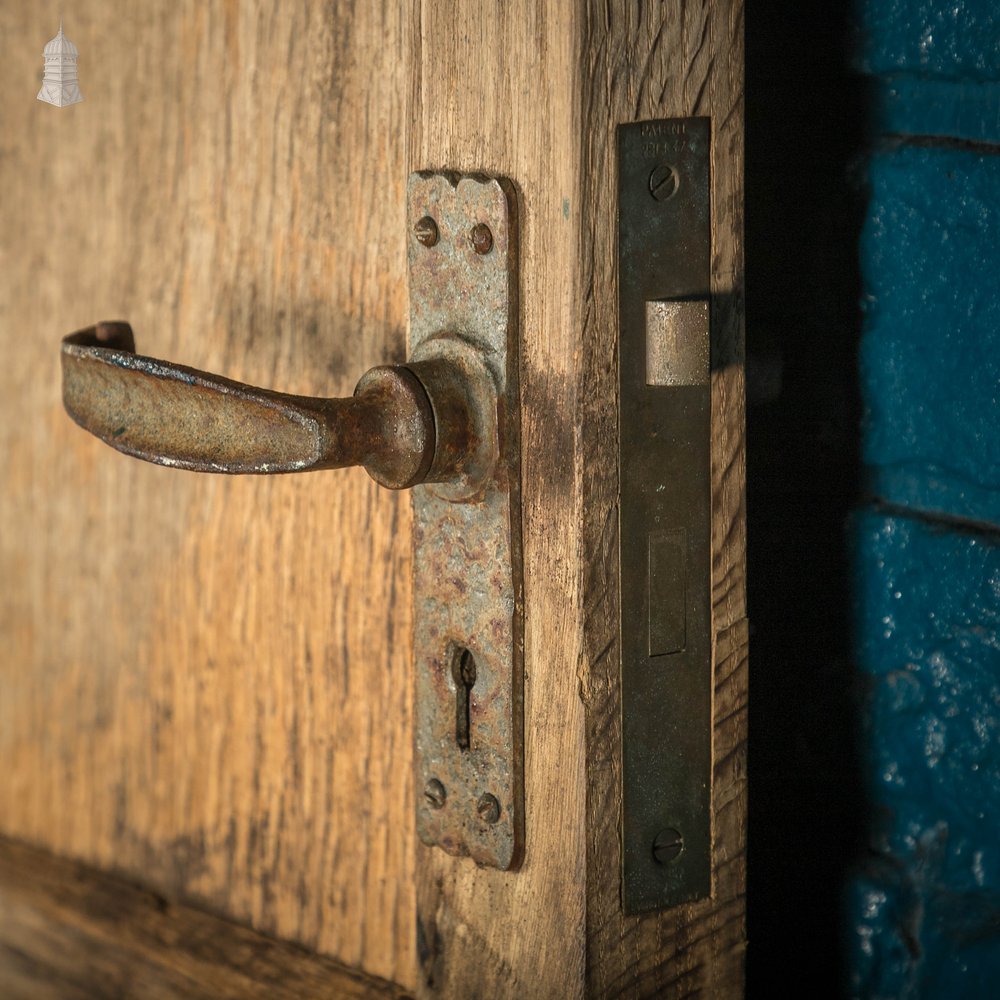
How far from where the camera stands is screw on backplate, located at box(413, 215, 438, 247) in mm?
604

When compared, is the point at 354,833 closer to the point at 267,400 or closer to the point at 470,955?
the point at 470,955

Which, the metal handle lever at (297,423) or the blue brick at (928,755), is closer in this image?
the metal handle lever at (297,423)

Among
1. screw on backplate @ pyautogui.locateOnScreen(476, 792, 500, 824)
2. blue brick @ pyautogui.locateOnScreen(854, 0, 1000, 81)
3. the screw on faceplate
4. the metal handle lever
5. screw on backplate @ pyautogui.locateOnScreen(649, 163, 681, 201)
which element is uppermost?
blue brick @ pyautogui.locateOnScreen(854, 0, 1000, 81)

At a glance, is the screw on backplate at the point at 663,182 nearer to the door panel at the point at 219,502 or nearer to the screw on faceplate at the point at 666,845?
the door panel at the point at 219,502

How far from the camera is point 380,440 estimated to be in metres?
0.57

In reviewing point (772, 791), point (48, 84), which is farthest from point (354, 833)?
point (48, 84)

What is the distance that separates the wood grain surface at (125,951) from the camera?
0.75 m

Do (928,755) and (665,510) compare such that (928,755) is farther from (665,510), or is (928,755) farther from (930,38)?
(930,38)

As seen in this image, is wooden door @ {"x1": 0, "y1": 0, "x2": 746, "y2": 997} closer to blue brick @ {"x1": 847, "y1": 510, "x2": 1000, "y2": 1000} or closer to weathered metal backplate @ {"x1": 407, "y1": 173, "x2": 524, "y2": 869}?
weathered metal backplate @ {"x1": 407, "y1": 173, "x2": 524, "y2": 869}

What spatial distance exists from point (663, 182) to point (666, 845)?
10.7 inches

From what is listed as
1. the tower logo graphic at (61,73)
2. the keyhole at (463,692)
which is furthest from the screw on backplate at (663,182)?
the tower logo graphic at (61,73)

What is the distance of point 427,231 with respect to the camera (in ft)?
1.99

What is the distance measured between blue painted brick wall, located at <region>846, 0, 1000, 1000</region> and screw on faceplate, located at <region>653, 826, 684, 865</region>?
16 cm

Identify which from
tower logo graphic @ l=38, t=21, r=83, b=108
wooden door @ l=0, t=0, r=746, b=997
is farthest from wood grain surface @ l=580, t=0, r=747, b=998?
tower logo graphic @ l=38, t=21, r=83, b=108
